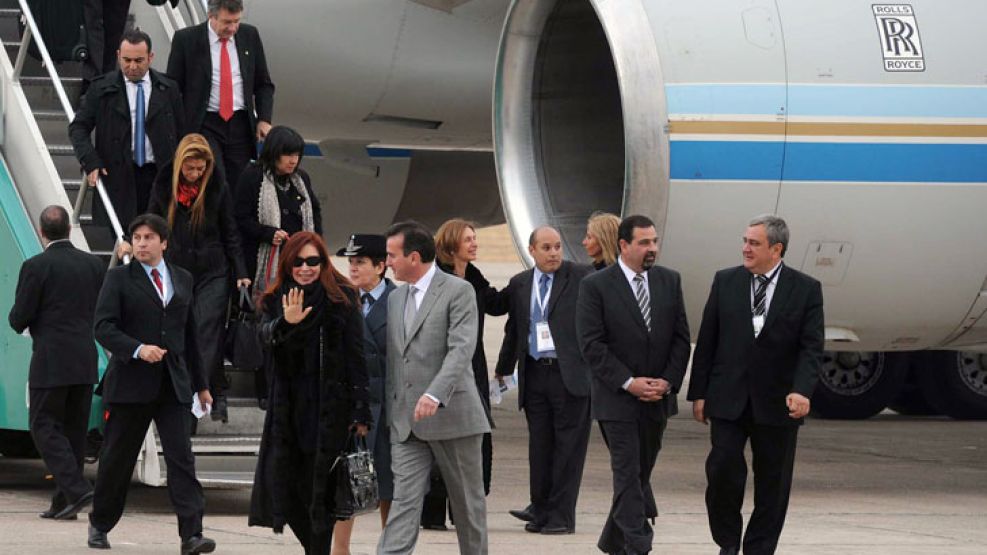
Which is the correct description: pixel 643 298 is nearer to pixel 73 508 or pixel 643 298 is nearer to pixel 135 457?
pixel 135 457

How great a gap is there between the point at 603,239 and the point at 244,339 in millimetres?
1834

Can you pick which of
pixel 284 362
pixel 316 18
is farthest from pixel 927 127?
pixel 284 362

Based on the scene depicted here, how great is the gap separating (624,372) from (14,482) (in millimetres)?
4345

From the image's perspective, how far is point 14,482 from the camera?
11.2 m

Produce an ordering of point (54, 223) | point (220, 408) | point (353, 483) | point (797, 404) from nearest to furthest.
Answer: point (353, 483), point (797, 404), point (54, 223), point (220, 408)

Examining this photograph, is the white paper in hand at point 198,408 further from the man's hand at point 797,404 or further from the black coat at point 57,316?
the man's hand at point 797,404

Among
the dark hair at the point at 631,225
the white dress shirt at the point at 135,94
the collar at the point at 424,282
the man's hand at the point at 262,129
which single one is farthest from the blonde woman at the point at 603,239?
the white dress shirt at the point at 135,94

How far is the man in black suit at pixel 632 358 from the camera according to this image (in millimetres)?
8484

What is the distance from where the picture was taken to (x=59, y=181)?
34.4 feet

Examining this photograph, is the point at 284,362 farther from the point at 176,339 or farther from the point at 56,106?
the point at 56,106

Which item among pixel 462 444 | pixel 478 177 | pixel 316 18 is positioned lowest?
pixel 462 444

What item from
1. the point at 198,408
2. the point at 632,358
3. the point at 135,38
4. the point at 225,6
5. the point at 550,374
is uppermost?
the point at 225,6

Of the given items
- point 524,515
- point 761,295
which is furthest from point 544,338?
point 761,295

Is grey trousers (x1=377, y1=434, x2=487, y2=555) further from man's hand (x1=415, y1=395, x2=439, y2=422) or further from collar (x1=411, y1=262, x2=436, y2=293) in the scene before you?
collar (x1=411, y1=262, x2=436, y2=293)
